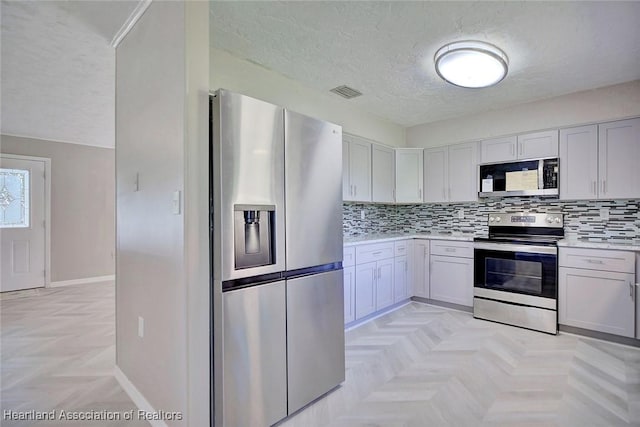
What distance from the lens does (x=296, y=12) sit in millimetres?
2139

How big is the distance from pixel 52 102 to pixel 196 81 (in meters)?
3.34

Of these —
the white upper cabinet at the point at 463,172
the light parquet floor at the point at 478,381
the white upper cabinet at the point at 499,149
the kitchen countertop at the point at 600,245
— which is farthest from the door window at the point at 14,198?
the kitchen countertop at the point at 600,245

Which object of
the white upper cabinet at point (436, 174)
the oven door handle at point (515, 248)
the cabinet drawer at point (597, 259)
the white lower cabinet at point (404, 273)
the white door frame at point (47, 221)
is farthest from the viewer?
the white door frame at point (47, 221)

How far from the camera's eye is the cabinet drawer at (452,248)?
3945 millimetres

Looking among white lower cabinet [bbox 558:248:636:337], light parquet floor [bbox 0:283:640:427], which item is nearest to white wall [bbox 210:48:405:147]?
light parquet floor [bbox 0:283:640:427]

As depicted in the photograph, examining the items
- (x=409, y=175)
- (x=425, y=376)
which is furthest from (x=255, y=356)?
(x=409, y=175)

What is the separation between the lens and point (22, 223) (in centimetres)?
515

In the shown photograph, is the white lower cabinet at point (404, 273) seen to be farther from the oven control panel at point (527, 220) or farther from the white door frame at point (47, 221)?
the white door frame at point (47, 221)

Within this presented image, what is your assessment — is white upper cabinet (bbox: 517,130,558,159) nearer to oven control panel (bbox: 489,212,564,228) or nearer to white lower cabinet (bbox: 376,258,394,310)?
oven control panel (bbox: 489,212,564,228)

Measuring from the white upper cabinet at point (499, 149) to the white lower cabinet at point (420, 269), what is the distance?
4.19ft

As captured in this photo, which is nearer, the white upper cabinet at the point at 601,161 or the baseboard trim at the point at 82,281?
the white upper cabinet at the point at 601,161

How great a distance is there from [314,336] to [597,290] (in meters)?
2.81

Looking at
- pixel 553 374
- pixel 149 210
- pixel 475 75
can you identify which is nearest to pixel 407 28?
pixel 475 75

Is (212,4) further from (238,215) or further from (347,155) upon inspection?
(347,155)
